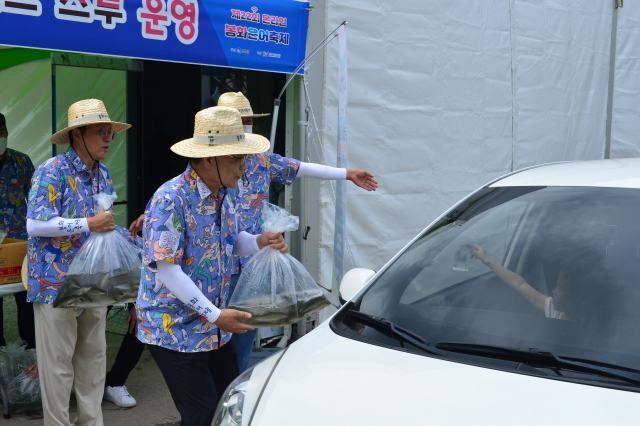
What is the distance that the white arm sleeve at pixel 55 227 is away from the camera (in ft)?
10.00

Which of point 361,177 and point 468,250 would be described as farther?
point 361,177

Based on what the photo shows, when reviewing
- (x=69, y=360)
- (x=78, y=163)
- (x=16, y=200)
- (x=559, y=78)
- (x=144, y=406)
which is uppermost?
(x=559, y=78)

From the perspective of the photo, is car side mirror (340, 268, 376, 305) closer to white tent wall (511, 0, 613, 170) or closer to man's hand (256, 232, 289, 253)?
man's hand (256, 232, 289, 253)

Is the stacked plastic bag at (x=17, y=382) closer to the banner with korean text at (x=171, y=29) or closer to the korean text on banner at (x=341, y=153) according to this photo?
the banner with korean text at (x=171, y=29)

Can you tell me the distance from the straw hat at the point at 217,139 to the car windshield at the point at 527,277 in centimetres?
78

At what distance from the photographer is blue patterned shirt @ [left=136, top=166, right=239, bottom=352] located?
2.39 m

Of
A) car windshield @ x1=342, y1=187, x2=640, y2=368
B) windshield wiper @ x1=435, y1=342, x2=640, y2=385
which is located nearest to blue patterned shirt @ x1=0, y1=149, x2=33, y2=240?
car windshield @ x1=342, y1=187, x2=640, y2=368

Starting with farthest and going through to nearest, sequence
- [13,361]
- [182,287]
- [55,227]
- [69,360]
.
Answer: [13,361] < [69,360] < [55,227] < [182,287]

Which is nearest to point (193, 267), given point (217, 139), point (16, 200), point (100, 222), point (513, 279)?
point (217, 139)

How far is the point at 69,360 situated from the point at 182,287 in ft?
4.47

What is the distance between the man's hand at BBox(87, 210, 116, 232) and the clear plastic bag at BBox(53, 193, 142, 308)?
0.06m

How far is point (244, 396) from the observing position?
6.55ft

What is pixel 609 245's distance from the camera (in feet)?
6.89

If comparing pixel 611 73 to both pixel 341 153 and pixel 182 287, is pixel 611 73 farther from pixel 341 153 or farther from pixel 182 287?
pixel 182 287
